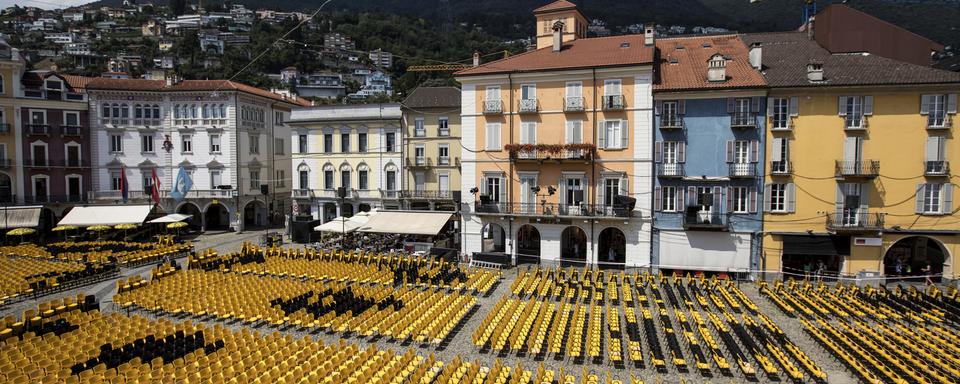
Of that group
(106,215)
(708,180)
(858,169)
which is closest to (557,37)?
(708,180)

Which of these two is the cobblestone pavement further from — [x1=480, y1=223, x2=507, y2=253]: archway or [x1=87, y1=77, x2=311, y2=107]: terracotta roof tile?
[x1=87, y1=77, x2=311, y2=107]: terracotta roof tile

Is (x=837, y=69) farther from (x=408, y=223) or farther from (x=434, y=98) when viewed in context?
(x=434, y=98)

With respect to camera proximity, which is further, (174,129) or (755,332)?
(174,129)

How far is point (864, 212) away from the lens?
94.7ft

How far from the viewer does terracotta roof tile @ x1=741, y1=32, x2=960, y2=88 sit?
Result: 1106 inches

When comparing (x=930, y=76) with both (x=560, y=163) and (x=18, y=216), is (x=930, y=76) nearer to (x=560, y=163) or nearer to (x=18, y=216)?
(x=560, y=163)

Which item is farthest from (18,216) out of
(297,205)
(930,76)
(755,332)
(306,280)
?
(930,76)

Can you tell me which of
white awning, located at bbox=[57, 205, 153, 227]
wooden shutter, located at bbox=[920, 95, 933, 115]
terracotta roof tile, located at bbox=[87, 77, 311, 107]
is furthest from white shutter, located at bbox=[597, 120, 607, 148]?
white awning, located at bbox=[57, 205, 153, 227]

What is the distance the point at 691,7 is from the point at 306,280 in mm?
206612

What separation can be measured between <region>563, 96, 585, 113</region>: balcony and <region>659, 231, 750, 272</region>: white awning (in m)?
9.20

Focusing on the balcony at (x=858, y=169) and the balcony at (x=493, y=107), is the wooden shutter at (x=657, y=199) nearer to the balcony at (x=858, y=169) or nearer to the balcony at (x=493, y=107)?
the balcony at (x=858, y=169)

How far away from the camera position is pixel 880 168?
28641 mm

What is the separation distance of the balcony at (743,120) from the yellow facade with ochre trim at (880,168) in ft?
4.51

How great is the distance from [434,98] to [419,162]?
5927mm
